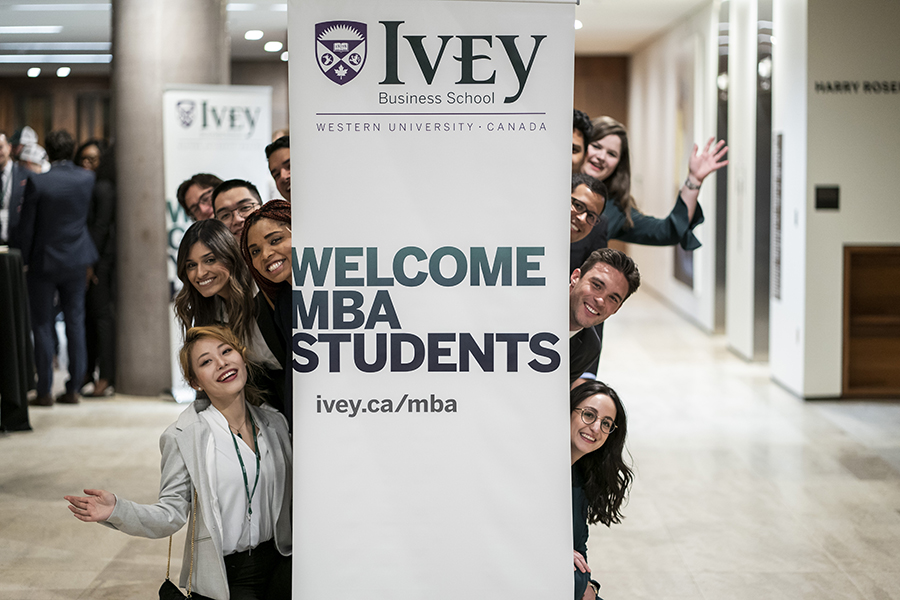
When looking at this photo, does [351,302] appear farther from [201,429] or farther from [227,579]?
[227,579]

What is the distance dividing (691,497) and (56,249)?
4067 mm

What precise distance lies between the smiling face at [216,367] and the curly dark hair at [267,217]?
0.20m

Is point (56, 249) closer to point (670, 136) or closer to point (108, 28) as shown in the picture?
point (108, 28)

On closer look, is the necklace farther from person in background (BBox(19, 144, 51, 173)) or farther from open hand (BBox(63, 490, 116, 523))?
person in background (BBox(19, 144, 51, 173))

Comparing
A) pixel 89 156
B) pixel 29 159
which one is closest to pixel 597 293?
pixel 29 159

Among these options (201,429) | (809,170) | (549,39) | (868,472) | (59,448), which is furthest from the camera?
(809,170)

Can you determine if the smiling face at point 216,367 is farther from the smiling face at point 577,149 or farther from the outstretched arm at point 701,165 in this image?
the outstretched arm at point 701,165

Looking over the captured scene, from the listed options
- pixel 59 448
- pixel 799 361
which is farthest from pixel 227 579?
pixel 799 361

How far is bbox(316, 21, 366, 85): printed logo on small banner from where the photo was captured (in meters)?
2.07

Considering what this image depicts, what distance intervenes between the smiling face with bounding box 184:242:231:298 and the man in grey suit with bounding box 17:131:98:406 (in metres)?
3.77

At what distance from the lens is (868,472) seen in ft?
14.8

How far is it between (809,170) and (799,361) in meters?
1.20

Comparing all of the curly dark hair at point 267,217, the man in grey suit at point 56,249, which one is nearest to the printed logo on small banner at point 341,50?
the curly dark hair at point 267,217

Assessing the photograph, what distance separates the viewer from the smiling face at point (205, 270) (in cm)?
256
